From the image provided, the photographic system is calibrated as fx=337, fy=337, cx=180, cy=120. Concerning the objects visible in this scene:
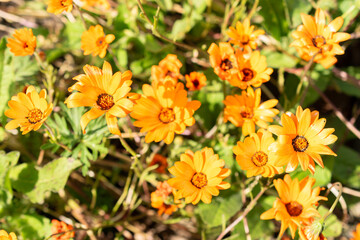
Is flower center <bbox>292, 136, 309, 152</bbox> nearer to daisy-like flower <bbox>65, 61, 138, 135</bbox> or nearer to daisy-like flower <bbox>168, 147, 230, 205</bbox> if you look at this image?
daisy-like flower <bbox>168, 147, 230, 205</bbox>

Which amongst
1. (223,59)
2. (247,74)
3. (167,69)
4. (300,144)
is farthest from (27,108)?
(300,144)

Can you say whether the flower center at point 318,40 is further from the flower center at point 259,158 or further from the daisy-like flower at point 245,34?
the flower center at point 259,158

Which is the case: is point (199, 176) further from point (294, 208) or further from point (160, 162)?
point (160, 162)

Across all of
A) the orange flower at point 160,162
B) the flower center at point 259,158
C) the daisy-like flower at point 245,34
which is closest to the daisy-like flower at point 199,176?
the flower center at point 259,158

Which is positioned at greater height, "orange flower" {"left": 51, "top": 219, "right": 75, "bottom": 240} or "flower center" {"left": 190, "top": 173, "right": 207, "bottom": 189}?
"flower center" {"left": 190, "top": 173, "right": 207, "bottom": 189}

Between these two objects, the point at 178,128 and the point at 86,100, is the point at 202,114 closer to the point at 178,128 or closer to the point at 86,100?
the point at 178,128

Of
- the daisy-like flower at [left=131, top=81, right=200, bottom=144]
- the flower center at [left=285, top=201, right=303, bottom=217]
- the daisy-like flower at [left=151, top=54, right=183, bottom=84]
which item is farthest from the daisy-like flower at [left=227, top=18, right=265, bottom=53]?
the flower center at [left=285, top=201, right=303, bottom=217]

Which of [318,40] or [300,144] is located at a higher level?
[318,40]
